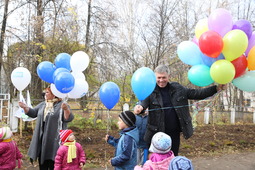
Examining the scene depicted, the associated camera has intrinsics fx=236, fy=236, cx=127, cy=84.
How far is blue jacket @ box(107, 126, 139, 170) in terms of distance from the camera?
8.63 feet

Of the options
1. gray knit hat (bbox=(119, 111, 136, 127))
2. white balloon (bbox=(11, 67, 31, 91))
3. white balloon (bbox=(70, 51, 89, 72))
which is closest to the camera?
gray knit hat (bbox=(119, 111, 136, 127))

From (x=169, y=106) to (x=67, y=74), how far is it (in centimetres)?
133

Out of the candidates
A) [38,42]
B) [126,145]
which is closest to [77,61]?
[126,145]

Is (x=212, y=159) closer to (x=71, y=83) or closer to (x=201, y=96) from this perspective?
(x=201, y=96)

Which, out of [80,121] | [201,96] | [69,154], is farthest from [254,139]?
[69,154]

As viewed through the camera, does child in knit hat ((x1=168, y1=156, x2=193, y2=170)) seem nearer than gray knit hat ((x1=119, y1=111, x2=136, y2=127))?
Yes

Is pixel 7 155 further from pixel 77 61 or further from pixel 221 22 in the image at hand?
pixel 221 22

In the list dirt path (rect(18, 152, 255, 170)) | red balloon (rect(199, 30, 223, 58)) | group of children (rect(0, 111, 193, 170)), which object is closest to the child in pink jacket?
group of children (rect(0, 111, 193, 170))

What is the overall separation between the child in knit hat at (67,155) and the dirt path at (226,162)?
7.70 ft

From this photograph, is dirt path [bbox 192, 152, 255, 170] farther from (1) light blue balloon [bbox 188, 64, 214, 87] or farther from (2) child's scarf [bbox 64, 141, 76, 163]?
(2) child's scarf [bbox 64, 141, 76, 163]

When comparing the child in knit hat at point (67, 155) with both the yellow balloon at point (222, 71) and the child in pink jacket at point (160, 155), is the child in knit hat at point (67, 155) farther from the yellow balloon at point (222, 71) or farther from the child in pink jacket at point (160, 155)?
the yellow balloon at point (222, 71)

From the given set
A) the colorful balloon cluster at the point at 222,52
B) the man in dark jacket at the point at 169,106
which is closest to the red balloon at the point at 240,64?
the colorful balloon cluster at the point at 222,52

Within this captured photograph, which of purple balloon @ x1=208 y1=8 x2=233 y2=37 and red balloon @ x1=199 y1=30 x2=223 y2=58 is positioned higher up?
purple balloon @ x1=208 y1=8 x2=233 y2=37

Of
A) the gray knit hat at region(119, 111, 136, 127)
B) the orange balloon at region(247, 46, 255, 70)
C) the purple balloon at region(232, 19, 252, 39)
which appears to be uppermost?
the purple balloon at region(232, 19, 252, 39)
